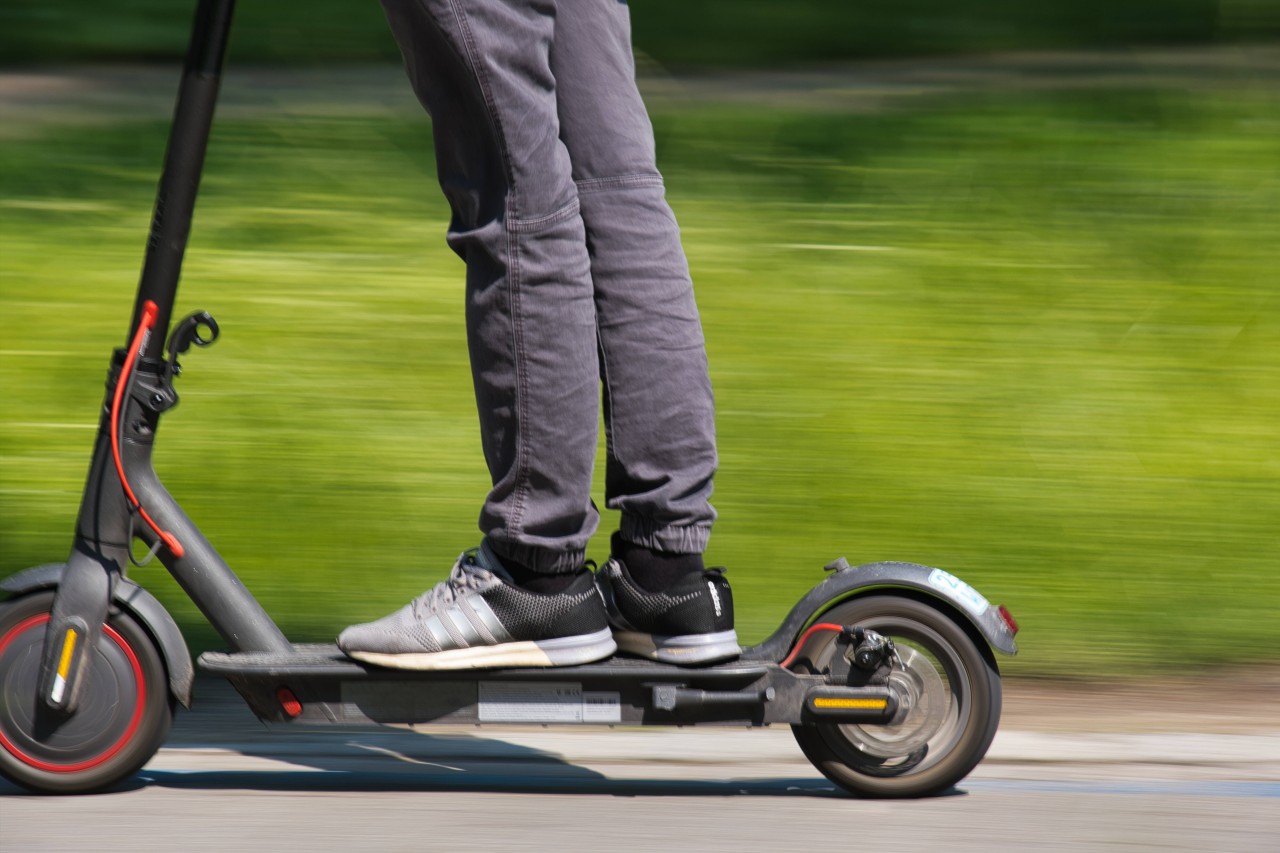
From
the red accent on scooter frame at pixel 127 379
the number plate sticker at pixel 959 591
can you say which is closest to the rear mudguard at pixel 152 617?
the red accent on scooter frame at pixel 127 379

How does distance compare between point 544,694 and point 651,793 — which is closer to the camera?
point 544,694

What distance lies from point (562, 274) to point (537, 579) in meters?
0.41

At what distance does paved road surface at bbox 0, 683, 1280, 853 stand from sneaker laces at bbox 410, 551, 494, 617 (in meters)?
0.28

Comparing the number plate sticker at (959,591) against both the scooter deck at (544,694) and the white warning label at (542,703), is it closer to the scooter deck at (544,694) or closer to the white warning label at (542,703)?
the scooter deck at (544,694)

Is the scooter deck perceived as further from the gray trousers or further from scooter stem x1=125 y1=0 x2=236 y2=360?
scooter stem x1=125 y1=0 x2=236 y2=360

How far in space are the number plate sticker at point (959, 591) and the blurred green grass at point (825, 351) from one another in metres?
0.70

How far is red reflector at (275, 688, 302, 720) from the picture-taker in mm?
2408

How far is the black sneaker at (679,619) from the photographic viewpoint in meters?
2.42

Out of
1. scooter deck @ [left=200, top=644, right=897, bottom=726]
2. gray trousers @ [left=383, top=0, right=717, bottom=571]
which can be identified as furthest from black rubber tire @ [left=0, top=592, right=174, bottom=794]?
gray trousers @ [left=383, top=0, right=717, bottom=571]

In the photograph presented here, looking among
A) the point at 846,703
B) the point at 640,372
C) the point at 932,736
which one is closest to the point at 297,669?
the point at 640,372

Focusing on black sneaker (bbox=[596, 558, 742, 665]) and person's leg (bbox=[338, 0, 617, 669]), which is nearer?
person's leg (bbox=[338, 0, 617, 669])

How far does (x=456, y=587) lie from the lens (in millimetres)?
2420

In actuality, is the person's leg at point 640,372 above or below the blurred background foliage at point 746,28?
below

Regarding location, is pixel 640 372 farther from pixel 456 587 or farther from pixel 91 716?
pixel 91 716
